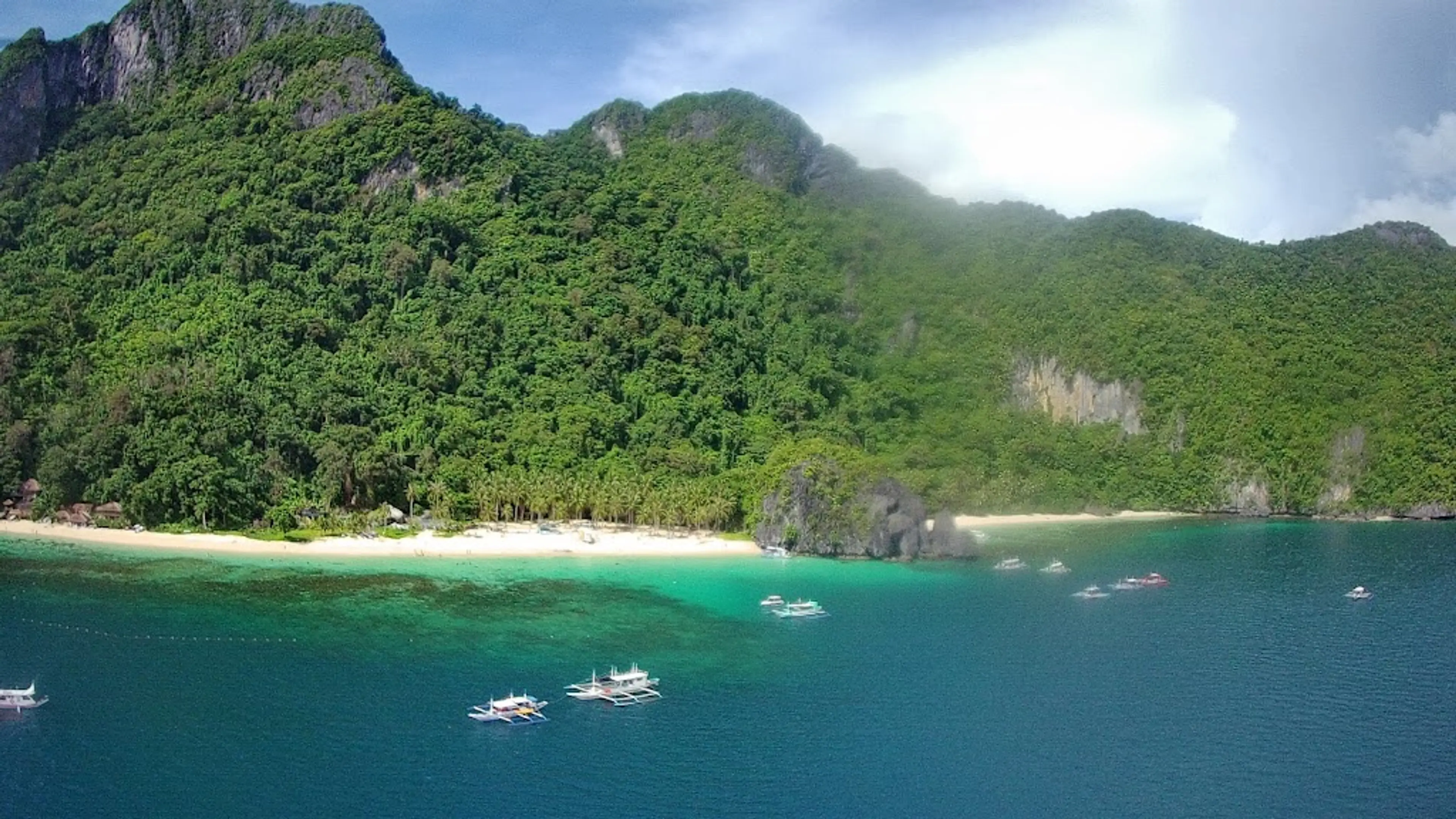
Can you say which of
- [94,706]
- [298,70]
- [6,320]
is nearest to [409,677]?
[94,706]

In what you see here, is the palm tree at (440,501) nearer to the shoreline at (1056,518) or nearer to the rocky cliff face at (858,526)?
the rocky cliff face at (858,526)

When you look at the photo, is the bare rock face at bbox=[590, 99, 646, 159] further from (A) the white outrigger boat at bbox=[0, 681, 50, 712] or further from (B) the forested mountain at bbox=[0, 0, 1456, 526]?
(A) the white outrigger boat at bbox=[0, 681, 50, 712]

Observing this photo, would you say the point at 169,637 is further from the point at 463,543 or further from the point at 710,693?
the point at 463,543

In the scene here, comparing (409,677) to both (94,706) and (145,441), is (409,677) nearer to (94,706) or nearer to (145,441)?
(94,706)

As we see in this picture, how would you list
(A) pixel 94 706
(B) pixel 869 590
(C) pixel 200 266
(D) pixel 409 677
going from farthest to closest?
(C) pixel 200 266 → (B) pixel 869 590 → (D) pixel 409 677 → (A) pixel 94 706

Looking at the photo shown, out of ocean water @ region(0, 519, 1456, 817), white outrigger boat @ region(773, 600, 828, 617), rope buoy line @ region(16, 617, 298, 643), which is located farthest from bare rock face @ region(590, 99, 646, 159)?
rope buoy line @ region(16, 617, 298, 643)
